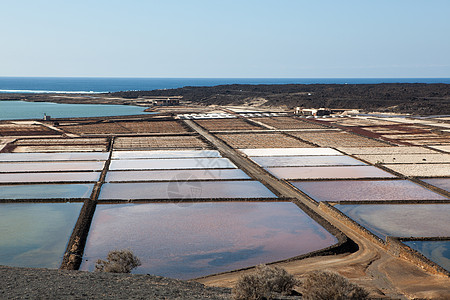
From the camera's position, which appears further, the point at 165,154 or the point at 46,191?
the point at 165,154

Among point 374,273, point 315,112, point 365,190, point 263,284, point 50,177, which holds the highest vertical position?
point 315,112

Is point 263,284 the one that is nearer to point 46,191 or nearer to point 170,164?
point 46,191

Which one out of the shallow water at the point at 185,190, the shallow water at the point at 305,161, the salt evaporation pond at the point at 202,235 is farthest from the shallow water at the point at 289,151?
the salt evaporation pond at the point at 202,235

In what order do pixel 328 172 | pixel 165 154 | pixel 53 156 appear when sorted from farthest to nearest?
1. pixel 165 154
2. pixel 53 156
3. pixel 328 172

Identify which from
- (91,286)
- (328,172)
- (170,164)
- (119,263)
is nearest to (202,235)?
(119,263)

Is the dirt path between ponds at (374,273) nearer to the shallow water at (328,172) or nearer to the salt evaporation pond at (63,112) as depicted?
the shallow water at (328,172)

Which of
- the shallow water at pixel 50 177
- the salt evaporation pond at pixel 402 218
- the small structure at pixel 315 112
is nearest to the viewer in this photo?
the salt evaporation pond at pixel 402 218

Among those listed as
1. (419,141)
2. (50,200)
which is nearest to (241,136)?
(419,141)

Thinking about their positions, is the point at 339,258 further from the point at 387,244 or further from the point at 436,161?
the point at 436,161
